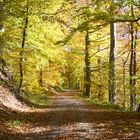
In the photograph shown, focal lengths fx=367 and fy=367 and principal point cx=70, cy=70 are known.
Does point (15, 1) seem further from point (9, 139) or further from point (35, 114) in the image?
point (9, 139)

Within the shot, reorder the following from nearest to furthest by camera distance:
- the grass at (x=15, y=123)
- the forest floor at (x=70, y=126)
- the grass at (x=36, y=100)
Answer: the forest floor at (x=70, y=126) < the grass at (x=15, y=123) < the grass at (x=36, y=100)

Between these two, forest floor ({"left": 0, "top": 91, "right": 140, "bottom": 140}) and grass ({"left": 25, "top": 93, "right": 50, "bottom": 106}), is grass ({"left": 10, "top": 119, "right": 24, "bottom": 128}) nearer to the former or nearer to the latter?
forest floor ({"left": 0, "top": 91, "right": 140, "bottom": 140})

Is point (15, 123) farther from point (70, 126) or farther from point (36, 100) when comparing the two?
point (36, 100)

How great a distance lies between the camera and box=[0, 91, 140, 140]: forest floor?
1272 centimetres

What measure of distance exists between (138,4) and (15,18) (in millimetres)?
6445

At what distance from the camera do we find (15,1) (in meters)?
17.6

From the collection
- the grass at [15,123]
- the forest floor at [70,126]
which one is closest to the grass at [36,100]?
the forest floor at [70,126]

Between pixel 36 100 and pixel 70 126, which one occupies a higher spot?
pixel 36 100

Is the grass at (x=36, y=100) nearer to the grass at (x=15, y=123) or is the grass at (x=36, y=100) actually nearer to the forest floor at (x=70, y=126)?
the forest floor at (x=70, y=126)

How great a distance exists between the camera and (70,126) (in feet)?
49.1

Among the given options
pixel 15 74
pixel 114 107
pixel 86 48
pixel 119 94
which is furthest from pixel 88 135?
pixel 119 94

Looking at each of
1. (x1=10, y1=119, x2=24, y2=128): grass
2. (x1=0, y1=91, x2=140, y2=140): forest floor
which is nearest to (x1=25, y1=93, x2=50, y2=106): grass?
(x1=0, y1=91, x2=140, y2=140): forest floor

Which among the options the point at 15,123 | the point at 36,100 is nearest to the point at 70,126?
the point at 15,123

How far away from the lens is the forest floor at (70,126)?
12.7 metres
